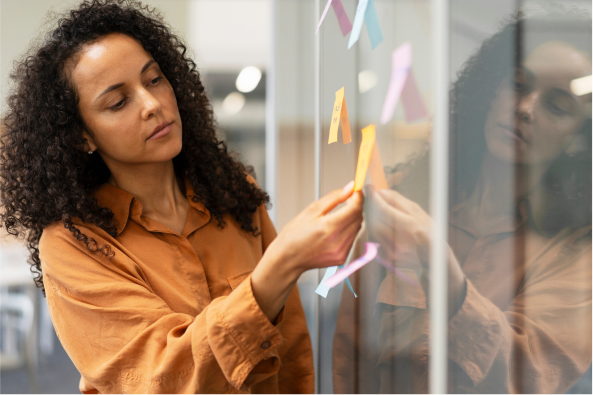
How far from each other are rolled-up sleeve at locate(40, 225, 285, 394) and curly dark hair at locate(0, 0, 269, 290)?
6 cm

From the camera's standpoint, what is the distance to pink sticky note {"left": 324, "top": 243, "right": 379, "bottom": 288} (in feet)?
2.28

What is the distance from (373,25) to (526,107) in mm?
325

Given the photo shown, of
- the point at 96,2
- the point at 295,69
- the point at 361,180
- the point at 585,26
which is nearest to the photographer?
the point at 585,26

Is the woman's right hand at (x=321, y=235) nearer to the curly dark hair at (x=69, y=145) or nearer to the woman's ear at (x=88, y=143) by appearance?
the curly dark hair at (x=69, y=145)

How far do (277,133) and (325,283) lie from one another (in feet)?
4.51

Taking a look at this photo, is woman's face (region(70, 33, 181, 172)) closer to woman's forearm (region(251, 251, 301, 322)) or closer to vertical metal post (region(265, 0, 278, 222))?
woman's forearm (region(251, 251, 301, 322))

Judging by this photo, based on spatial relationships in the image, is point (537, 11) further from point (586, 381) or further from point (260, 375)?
point (260, 375)

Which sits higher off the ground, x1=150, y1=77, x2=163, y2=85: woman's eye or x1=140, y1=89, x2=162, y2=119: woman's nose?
x1=150, y1=77, x2=163, y2=85: woman's eye

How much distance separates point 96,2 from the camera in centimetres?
100

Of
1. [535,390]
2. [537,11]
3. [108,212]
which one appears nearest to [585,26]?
[537,11]

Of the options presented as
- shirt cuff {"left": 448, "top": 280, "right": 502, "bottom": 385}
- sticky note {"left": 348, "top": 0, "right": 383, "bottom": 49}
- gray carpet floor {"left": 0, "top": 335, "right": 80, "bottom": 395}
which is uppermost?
sticky note {"left": 348, "top": 0, "right": 383, "bottom": 49}

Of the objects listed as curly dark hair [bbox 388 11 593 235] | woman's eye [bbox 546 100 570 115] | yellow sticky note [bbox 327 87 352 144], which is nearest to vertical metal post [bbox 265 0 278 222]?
yellow sticky note [bbox 327 87 352 144]

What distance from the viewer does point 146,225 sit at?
95cm

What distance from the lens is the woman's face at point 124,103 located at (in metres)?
0.87
